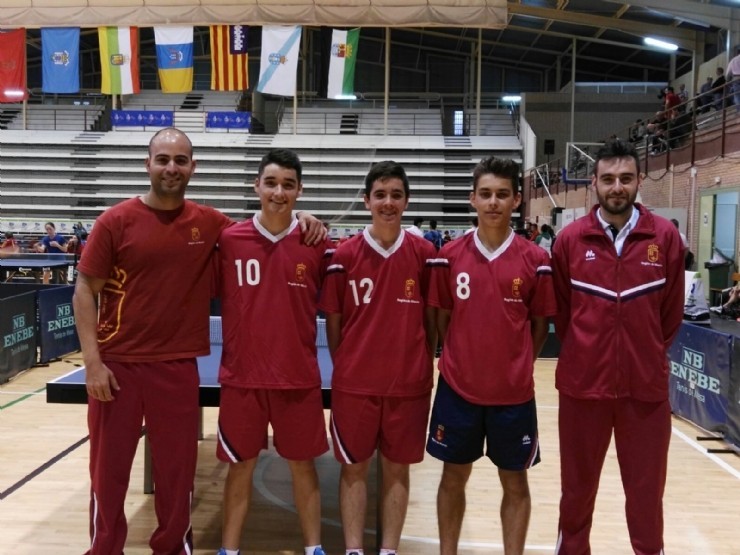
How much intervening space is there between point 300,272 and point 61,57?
609 inches

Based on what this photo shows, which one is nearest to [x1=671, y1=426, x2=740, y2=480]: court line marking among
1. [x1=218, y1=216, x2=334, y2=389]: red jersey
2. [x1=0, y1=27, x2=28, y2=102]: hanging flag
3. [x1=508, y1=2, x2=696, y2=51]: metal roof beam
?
[x1=218, y1=216, x2=334, y2=389]: red jersey

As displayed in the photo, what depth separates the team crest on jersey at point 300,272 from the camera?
2.87 metres

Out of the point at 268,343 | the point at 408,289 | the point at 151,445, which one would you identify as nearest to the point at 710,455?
the point at 408,289

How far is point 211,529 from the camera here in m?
3.60

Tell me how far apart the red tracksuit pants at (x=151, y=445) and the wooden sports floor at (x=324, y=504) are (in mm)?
550

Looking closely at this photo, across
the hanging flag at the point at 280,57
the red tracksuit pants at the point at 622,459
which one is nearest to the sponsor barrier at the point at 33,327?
the red tracksuit pants at the point at 622,459

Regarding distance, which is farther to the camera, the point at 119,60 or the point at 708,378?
the point at 119,60

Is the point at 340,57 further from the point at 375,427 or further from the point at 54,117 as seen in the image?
the point at 375,427

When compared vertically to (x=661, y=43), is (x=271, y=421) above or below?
below

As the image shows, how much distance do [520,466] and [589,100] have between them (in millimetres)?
22411

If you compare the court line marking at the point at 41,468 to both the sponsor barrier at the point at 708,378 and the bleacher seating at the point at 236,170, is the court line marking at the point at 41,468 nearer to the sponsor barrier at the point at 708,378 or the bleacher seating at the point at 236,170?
the sponsor barrier at the point at 708,378

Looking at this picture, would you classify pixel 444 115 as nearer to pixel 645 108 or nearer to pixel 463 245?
pixel 645 108

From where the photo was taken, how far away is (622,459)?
280 cm

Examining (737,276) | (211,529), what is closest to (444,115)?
(737,276)
